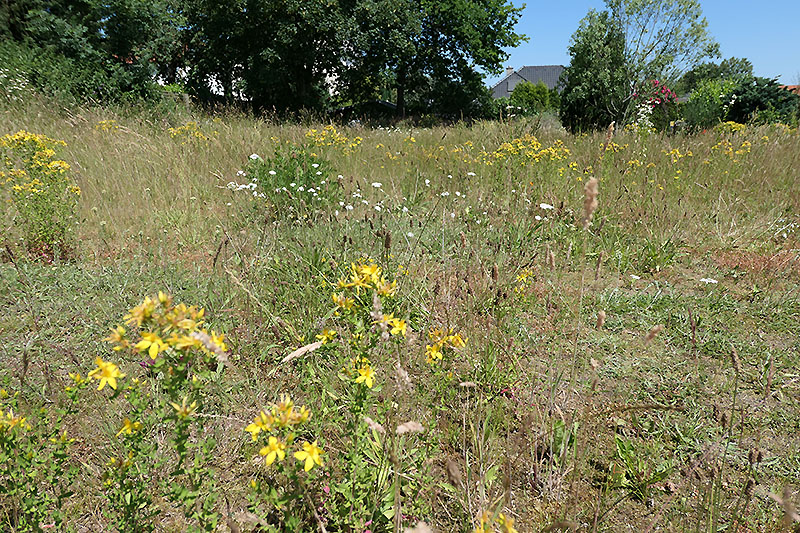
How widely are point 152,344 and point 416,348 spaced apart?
4.79 feet

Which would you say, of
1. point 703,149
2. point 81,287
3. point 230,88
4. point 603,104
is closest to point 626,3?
point 603,104

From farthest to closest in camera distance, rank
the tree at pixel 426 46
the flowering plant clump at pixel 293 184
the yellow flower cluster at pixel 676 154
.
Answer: the tree at pixel 426 46
the yellow flower cluster at pixel 676 154
the flowering plant clump at pixel 293 184

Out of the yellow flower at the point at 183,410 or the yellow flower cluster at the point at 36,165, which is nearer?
the yellow flower at the point at 183,410

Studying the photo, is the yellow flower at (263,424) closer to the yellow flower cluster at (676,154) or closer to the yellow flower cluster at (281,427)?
the yellow flower cluster at (281,427)

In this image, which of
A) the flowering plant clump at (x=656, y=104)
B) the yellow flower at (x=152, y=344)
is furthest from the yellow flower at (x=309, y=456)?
the flowering plant clump at (x=656, y=104)

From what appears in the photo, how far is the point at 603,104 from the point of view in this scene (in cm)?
1502

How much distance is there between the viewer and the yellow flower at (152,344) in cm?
87

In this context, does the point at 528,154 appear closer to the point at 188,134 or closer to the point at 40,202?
the point at 40,202

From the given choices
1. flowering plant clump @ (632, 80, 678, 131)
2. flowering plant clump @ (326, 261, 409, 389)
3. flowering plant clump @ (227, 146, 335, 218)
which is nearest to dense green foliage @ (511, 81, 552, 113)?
flowering plant clump @ (632, 80, 678, 131)

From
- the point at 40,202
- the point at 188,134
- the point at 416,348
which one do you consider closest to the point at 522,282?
the point at 416,348

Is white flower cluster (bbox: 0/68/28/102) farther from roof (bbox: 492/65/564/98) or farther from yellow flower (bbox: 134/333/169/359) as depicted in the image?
roof (bbox: 492/65/564/98)

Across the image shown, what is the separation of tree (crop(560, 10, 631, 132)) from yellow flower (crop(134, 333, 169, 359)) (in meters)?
14.8

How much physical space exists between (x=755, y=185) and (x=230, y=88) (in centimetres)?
1951

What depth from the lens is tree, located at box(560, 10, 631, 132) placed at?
14.4 meters
